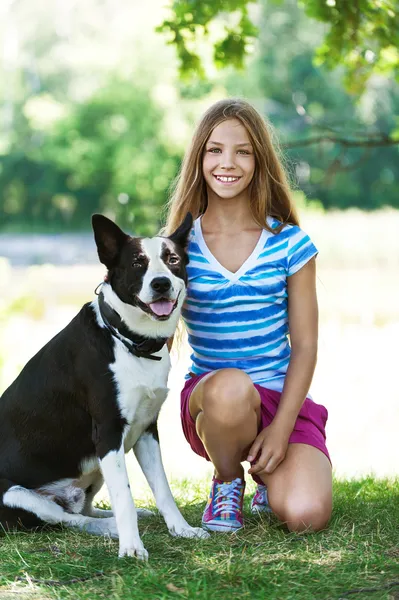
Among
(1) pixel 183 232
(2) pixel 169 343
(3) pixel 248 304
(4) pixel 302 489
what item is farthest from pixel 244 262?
(4) pixel 302 489

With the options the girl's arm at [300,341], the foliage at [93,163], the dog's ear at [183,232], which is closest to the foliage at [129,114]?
the foliage at [93,163]

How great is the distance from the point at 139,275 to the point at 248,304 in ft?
1.79

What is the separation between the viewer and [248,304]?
10.2ft

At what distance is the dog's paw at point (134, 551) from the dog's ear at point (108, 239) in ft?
2.89

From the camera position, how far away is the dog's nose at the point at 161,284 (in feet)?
8.76

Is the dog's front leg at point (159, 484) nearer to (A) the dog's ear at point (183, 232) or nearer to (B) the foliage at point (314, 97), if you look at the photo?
(A) the dog's ear at point (183, 232)

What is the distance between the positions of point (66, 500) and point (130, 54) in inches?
1327

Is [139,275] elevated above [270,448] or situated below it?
above

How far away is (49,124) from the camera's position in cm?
3562

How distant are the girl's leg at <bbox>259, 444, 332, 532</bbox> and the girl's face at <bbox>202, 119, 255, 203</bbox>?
971mm

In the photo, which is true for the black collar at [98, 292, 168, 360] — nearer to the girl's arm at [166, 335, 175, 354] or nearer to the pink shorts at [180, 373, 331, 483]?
the girl's arm at [166, 335, 175, 354]

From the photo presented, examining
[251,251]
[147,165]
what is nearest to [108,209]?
[147,165]

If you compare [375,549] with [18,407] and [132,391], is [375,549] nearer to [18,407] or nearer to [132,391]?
[132,391]

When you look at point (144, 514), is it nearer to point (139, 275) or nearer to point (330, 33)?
point (139, 275)
